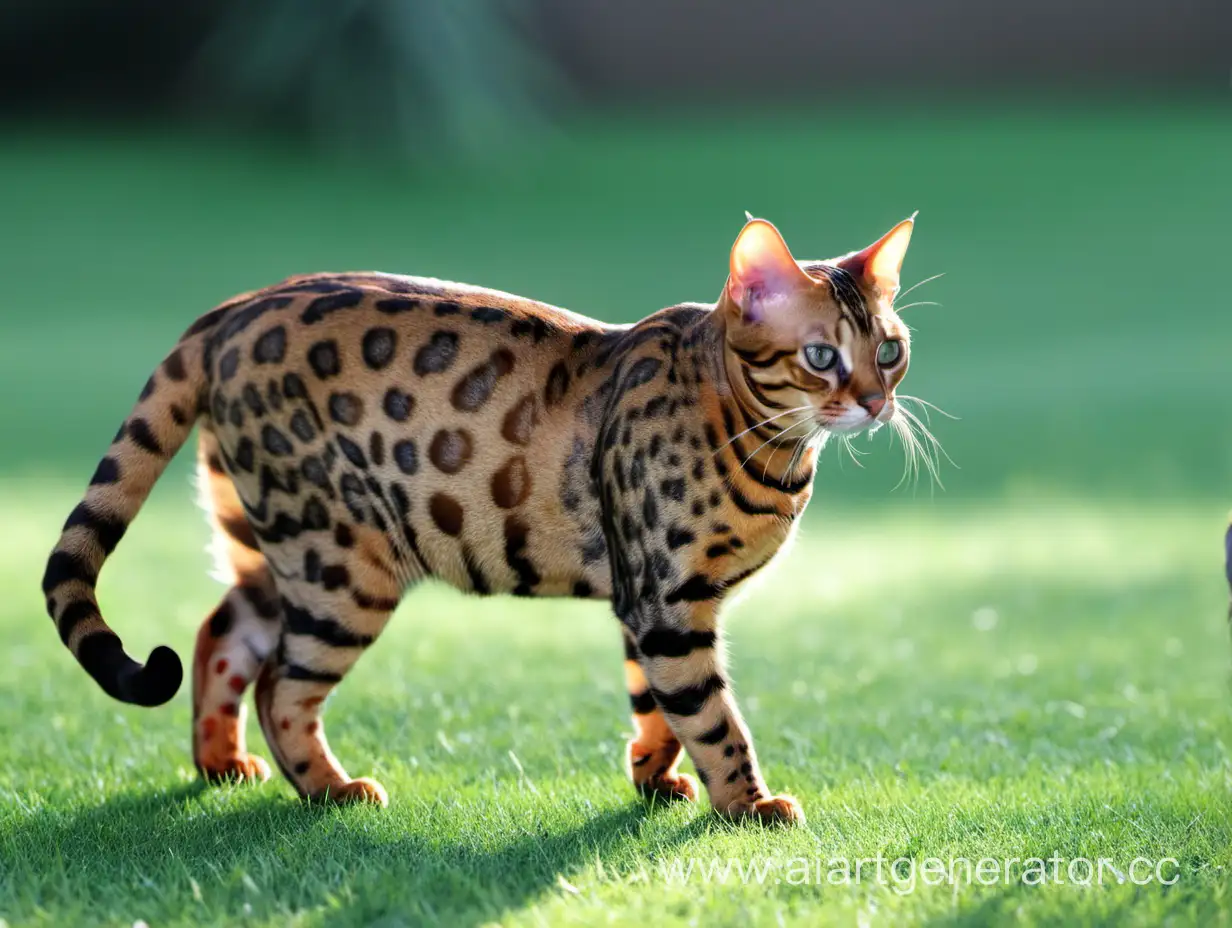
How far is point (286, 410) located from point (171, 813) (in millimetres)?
1092

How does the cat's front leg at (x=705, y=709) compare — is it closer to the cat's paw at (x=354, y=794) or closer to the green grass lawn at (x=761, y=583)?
the green grass lawn at (x=761, y=583)

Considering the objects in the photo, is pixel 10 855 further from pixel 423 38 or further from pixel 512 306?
pixel 423 38

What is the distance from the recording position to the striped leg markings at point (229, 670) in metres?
4.48

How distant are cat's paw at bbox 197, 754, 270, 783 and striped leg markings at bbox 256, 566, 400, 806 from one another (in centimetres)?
31

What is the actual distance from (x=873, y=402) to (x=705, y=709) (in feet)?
2.83

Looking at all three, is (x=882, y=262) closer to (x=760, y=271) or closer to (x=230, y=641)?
(x=760, y=271)

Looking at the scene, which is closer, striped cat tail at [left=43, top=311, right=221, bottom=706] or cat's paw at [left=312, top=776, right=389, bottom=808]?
striped cat tail at [left=43, top=311, right=221, bottom=706]

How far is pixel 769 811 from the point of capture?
12.7 feet

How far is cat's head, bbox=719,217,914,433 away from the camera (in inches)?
145

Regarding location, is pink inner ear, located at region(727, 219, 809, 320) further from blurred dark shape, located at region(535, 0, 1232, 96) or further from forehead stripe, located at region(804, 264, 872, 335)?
blurred dark shape, located at region(535, 0, 1232, 96)

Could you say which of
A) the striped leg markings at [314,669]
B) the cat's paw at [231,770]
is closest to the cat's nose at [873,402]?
the striped leg markings at [314,669]

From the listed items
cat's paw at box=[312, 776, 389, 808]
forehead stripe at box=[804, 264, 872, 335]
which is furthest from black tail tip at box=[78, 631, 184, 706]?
forehead stripe at box=[804, 264, 872, 335]

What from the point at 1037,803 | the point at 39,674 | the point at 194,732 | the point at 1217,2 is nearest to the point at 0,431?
the point at 39,674

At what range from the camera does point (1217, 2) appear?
18.4m
